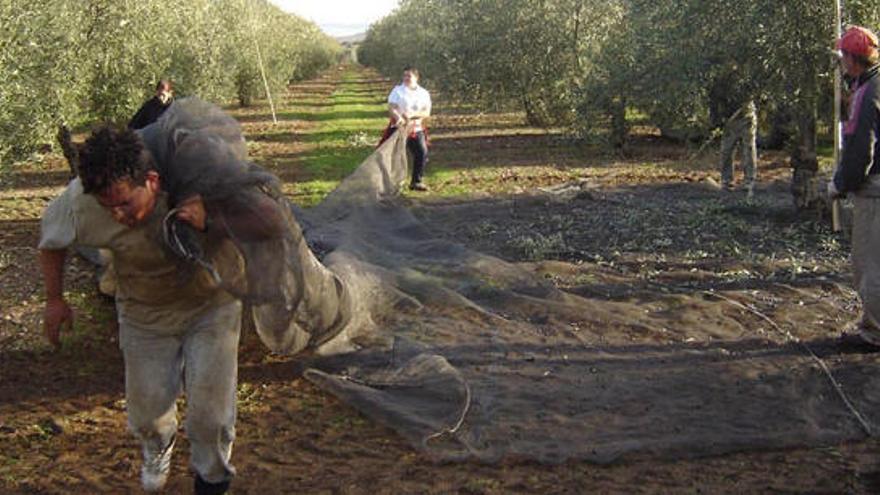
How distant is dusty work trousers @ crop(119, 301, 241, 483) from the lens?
13.0ft

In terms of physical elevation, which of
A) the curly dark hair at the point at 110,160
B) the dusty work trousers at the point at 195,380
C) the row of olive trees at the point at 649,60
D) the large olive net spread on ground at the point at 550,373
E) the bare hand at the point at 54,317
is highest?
the row of olive trees at the point at 649,60

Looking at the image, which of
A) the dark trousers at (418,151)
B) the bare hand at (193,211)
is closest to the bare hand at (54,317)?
the bare hand at (193,211)

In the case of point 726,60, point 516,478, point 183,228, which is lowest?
point 516,478

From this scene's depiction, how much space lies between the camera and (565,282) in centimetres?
814

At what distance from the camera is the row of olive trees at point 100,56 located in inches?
444

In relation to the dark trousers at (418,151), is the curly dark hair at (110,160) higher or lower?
higher

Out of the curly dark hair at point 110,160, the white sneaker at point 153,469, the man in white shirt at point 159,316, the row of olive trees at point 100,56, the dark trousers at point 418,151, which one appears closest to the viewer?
the curly dark hair at point 110,160

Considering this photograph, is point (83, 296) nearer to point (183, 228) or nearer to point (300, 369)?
point (300, 369)

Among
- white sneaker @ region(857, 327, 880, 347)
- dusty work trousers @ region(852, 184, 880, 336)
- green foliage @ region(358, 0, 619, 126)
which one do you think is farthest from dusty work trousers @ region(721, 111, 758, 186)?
white sneaker @ region(857, 327, 880, 347)

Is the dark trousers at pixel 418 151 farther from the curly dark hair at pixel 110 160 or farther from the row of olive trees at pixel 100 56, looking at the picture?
the curly dark hair at pixel 110 160

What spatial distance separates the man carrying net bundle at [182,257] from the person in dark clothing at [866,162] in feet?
13.5

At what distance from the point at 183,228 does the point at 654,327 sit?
13.2 feet

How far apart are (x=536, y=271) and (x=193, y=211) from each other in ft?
16.8

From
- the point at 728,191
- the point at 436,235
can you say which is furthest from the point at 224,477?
the point at 728,191
